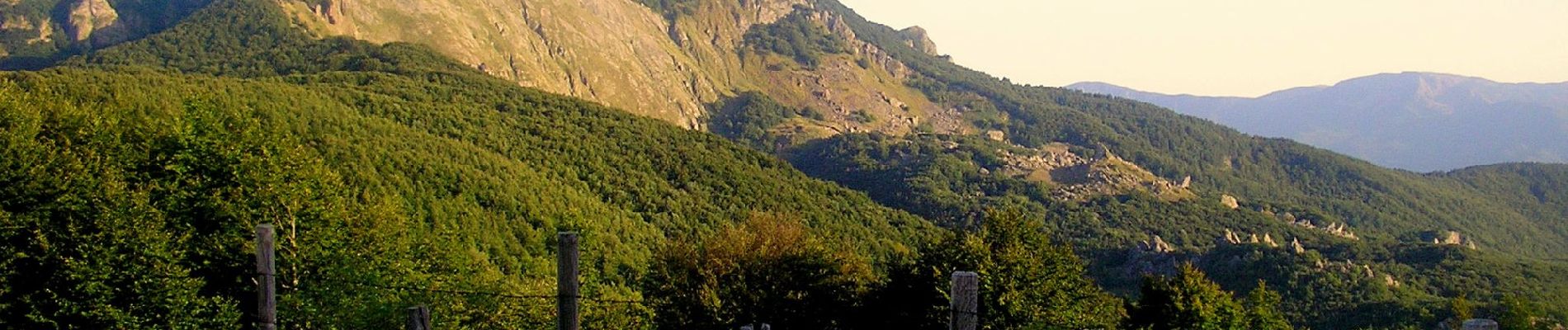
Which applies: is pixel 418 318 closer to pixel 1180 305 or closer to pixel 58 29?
pixel 1180 305

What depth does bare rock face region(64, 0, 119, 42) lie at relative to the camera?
18962 centimetres

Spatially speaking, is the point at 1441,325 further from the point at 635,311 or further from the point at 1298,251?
the point at 635,311

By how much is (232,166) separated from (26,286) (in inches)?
219

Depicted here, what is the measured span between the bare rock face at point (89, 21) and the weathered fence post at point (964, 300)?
767 feet

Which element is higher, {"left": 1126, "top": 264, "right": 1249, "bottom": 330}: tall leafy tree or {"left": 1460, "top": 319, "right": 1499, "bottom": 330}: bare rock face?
{"left": 1460, "top": 319, "right": 1499, "bottom": 330}: bare rock face

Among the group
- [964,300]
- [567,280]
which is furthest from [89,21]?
[964,300]

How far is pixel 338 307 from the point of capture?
2286cm

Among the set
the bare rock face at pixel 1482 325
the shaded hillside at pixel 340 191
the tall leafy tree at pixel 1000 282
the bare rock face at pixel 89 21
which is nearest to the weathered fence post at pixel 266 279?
the shaded hillside at pixel 340 191

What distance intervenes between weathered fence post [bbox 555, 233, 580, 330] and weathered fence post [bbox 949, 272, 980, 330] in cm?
442

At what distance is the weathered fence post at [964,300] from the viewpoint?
1007 centimetres

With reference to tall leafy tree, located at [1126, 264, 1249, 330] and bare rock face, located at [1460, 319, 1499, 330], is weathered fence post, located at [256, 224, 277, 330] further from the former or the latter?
tall leafy tree, located at [1126, 264, 1249, 330]

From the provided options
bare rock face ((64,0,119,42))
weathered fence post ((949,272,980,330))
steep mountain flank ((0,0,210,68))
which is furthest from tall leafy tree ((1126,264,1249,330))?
bare rock face ((64,0,119,42))

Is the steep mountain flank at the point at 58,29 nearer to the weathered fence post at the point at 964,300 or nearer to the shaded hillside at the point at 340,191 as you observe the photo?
the shaded hillside at the point at 340,191

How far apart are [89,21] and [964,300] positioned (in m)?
241
